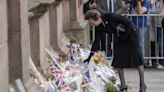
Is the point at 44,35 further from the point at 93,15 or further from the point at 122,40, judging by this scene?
the point at 122,40

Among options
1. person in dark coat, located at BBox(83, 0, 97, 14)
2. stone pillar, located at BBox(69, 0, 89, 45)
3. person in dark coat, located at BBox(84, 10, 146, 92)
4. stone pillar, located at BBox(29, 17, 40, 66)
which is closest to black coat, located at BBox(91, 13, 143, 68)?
person in dark coat, located at BBox(84, 10, 146, 92)

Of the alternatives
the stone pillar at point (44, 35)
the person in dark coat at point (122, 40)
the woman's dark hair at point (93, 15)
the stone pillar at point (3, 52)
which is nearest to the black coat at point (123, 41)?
the person in dark coat at point (122, 40)

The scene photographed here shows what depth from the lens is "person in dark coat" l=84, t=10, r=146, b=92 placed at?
9.45 meters

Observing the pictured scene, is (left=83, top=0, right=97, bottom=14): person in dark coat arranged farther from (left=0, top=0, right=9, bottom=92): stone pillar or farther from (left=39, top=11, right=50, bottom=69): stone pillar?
(left=0, top=0, right=9, bottom=92): stone pillar

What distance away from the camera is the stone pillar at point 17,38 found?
6383 mm

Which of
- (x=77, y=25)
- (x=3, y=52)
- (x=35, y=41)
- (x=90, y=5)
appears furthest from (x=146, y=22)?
(x=3, y=52)

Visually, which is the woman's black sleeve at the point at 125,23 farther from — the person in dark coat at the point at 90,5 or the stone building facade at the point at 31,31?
the person in dark coat at the point at 90,5

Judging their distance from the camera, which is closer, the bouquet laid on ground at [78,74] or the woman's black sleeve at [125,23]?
the bouquet laid on ground at [78,74]

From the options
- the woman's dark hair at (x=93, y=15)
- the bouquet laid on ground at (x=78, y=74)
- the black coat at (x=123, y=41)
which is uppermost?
the woman's dark hair at (x=93, y=15)

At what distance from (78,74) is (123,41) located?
5.26 feet

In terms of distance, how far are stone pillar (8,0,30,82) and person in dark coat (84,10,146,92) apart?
2.77 m

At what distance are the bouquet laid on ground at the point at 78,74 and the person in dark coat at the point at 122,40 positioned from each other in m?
0.24

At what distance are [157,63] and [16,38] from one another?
7777mm

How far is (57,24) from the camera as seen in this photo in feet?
34.0
